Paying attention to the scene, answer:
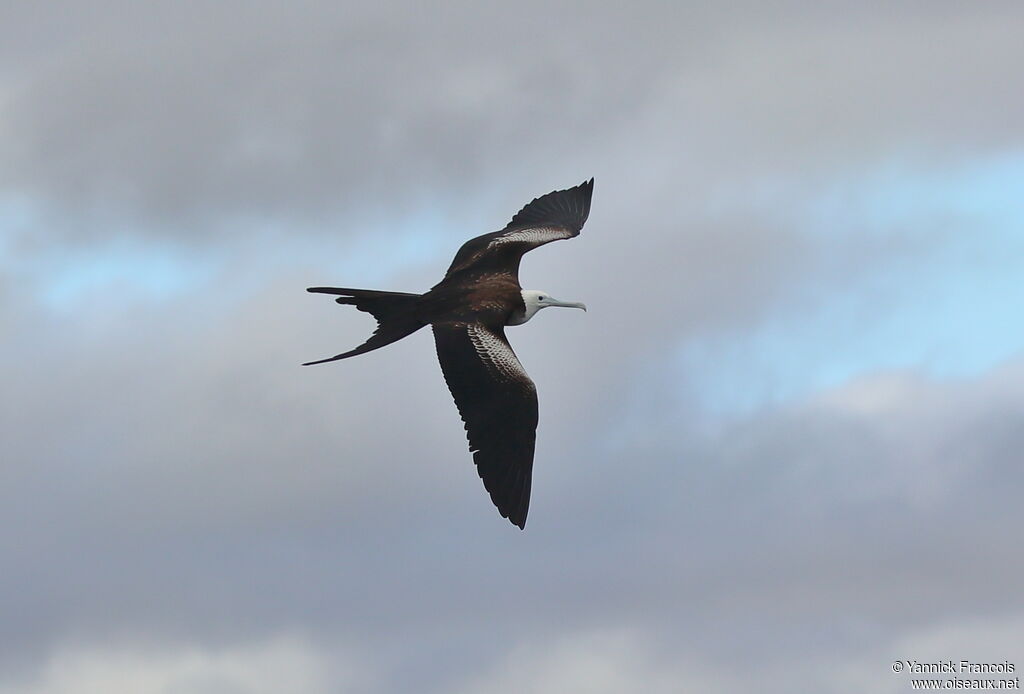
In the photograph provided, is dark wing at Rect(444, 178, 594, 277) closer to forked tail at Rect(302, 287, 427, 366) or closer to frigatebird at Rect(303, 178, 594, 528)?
frigatebird at Rect(303, 178, 594, 528)

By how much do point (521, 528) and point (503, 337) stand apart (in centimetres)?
348

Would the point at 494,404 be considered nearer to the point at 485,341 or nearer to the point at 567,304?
the point at 485,341

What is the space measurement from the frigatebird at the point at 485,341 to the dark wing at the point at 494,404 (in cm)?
1

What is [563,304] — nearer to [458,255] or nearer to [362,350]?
[458,255]

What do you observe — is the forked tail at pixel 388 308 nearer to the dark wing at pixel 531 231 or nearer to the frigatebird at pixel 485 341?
the frigatebird at pixel 485 341

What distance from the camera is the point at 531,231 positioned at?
28.8m

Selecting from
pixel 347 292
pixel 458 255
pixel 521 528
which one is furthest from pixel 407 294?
pixel 521 528

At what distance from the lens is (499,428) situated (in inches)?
941

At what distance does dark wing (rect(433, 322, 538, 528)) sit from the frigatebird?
0.04 ft

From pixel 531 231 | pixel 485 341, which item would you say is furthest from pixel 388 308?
pixel 531 231

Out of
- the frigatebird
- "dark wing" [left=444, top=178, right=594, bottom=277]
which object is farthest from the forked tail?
"dark wing" [left=444, top=178, right=594, bottom=277]

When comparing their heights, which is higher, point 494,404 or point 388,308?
point 388,308

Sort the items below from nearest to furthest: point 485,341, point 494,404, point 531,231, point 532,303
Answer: point 494,404, point 485,341, point 532,303, point 531,231

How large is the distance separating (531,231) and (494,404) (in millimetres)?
5456
